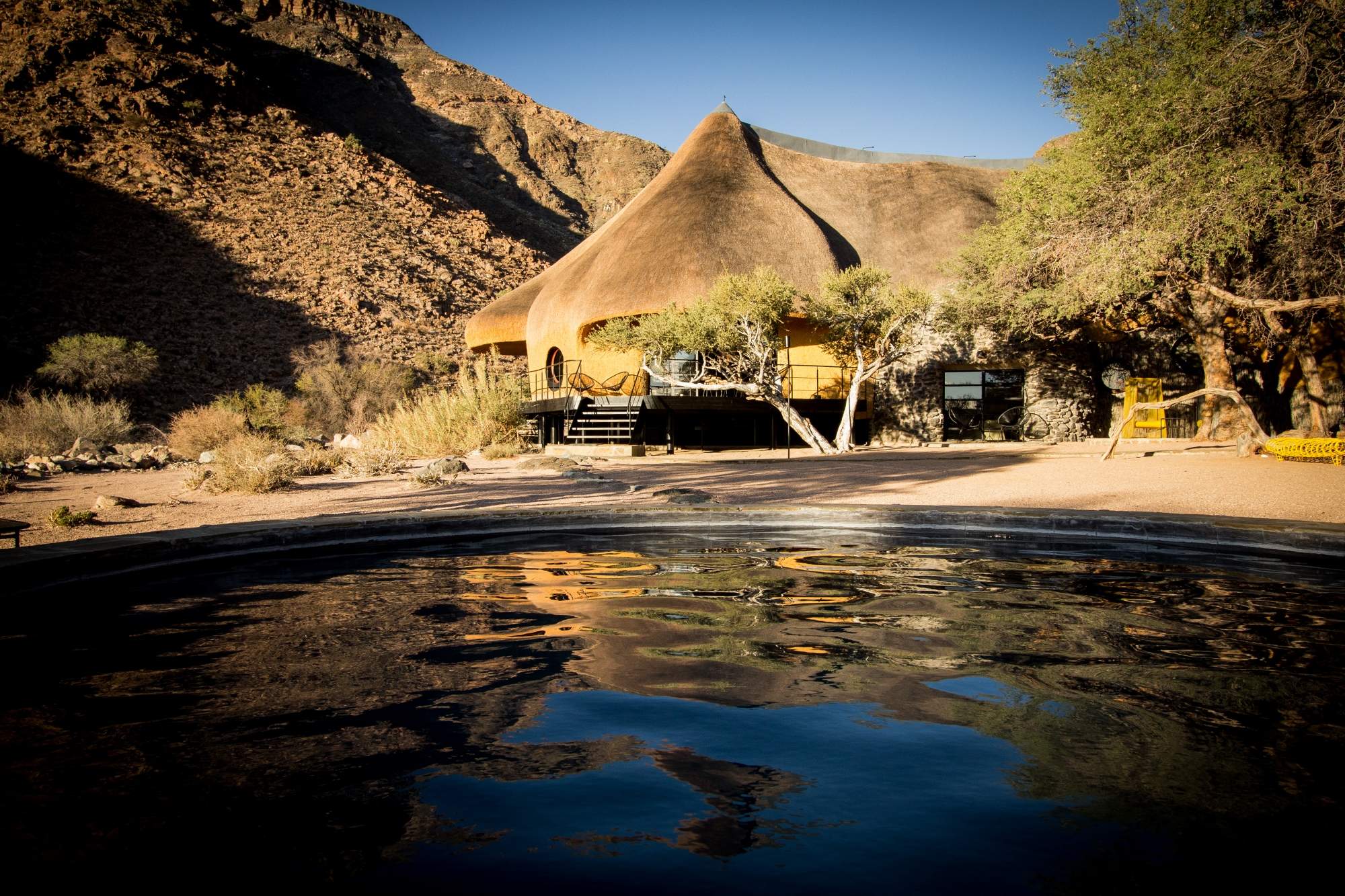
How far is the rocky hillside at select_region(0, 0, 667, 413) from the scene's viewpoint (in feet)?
101

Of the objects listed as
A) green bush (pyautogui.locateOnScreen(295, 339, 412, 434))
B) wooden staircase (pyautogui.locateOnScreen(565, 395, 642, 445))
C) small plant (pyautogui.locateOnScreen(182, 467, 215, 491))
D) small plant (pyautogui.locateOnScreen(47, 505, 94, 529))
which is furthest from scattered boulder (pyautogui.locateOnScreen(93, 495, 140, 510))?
green bush (pyautogui.locateOnScreen(295, 339, 412, 434))

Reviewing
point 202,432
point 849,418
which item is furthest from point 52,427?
point 849,418

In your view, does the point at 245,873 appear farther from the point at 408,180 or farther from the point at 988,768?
the point at 408,180

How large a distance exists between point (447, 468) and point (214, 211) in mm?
30897

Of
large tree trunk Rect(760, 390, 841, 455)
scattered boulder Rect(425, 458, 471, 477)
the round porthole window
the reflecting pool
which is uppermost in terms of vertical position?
the round porthole window

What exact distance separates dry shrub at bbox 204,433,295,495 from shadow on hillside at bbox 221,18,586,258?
118 feet

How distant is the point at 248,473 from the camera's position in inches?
403

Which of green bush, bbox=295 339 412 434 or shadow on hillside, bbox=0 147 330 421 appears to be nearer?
green bush, bbox=295 339 412 434

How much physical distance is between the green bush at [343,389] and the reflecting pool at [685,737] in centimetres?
2236

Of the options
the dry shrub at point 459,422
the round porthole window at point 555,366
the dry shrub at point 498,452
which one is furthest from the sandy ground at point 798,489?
the round porthole window at point 555,366

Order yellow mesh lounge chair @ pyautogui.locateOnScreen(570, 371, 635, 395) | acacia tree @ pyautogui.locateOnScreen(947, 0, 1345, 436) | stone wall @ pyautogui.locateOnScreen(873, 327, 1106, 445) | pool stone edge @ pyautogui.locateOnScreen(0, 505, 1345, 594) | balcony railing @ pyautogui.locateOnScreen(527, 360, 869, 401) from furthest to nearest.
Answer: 1. yellow mesh lounge chair @ pyautogui.locateOnScreen(570, 371, 635, 395)
2. stone wall @ pyautogui.locateOnScreen(873, 327, 1106, 445)
3. balcony railing @ pyautogui.locateOnScreen(527, 360, 869, 401)
4. acacia tree @ pyautogui.locateOnScreen(947, 0, 1345, 436)
5. pool stone edge @ pyautogui.locateOnScreen(0, 505, 1345, 594)

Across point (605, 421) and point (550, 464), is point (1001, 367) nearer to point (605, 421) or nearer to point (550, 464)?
point (605, 421)

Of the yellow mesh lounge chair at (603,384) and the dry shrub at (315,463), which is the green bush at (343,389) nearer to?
the yellow mesh lounge chair at (603,384)

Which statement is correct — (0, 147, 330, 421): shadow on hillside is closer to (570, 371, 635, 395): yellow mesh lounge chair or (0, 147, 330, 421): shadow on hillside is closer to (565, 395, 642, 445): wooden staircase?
(570, 371, 635, 395): yellow mesh lounge chair
